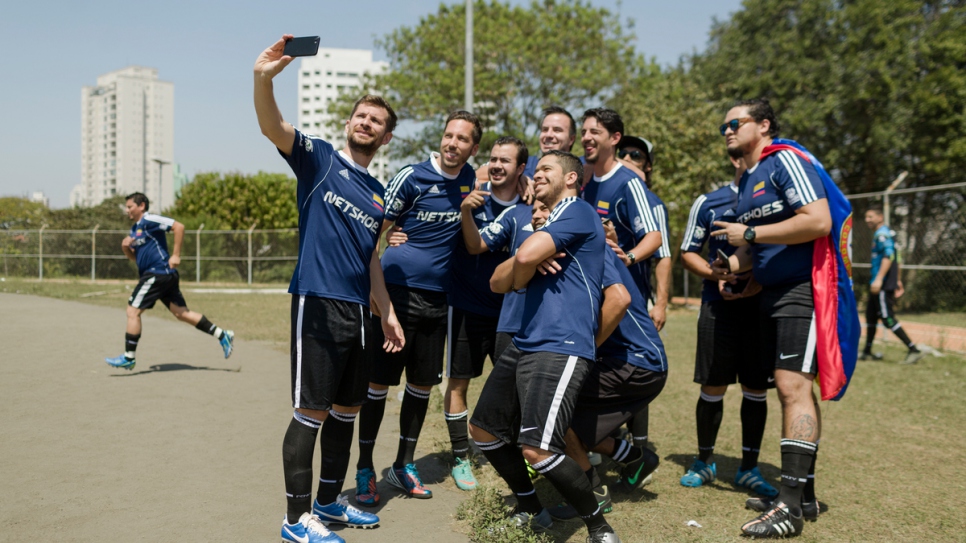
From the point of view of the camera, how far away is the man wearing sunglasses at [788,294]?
13.7 feet

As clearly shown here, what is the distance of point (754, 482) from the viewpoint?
4.91 meters

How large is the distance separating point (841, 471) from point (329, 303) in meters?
4.08

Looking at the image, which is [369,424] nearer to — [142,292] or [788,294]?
[788,294]

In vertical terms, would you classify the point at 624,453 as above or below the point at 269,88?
below

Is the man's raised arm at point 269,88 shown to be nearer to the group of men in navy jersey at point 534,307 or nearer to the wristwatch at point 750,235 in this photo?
the group of men in navy jersey at point 534,307

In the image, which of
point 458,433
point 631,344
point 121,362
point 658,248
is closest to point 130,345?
point 121,362

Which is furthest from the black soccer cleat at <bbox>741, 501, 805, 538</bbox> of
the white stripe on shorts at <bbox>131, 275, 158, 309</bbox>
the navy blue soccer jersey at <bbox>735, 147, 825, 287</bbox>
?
the white stripe on shorts at <bbox>131, 275, 158, 309</bbox>

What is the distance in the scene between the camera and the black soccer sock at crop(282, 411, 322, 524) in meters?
3.62

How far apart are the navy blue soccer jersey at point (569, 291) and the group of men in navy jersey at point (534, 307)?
10 millimetres

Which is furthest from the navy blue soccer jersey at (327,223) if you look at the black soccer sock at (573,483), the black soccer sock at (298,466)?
the black soccer sock at (573,483)

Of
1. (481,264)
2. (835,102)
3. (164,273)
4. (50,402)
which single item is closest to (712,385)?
(481,264)

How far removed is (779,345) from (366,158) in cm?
270

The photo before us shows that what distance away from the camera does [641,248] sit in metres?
4.89

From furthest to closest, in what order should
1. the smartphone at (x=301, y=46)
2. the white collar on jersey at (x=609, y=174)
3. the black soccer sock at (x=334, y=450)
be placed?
the white collar on jersey at (x=609, y=174) < the black soccer sock at (x=334, y=450) < the smartphone at (x=301, y=46)
